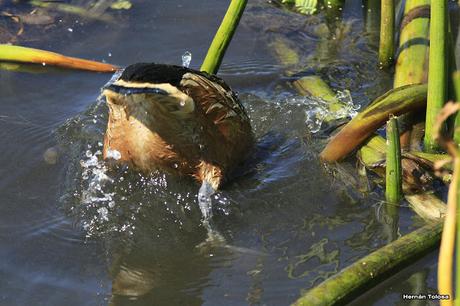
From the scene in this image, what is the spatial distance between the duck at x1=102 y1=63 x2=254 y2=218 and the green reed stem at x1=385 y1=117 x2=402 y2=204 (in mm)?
839

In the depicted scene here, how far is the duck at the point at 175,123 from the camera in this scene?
3105 millimetres

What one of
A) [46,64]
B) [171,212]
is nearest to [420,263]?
[171,212]

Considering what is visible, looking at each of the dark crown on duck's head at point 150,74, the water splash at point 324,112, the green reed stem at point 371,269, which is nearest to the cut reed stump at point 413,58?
the water splash at point 324,112

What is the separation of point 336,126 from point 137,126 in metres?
1.31

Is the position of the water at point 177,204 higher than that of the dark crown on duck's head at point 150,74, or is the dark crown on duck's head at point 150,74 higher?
the dark crown on duck's head at point 150,74

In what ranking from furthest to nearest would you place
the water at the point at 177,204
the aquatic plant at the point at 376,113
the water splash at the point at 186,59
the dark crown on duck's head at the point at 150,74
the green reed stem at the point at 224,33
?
the water splash at the point at 186,59
the green reed stem at the point at 224,33
the aquatic plant at the point at 376,113
the water at the point at 177,204
the dark crown on duck's head at the point at 150,74

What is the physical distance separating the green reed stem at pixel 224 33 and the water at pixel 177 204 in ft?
1.97

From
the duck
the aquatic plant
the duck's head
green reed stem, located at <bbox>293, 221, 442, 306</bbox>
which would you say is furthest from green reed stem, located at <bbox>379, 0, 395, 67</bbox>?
green reed stem, located at <bbox>293, 221, 442, 306</bbox>

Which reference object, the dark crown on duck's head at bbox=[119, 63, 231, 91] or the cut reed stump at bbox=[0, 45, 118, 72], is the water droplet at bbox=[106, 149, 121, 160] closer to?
the dark crown on duck's head at bbox=[119, 63, 231, 91]

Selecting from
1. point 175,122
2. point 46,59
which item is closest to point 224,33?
point 175,122

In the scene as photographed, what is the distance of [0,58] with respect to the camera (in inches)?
193

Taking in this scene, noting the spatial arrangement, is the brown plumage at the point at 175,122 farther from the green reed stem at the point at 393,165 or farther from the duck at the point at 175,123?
the green reed stem at the point at 393,165

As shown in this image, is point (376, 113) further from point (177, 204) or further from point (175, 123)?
point (177, 204)

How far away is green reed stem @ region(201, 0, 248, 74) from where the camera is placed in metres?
3.85
